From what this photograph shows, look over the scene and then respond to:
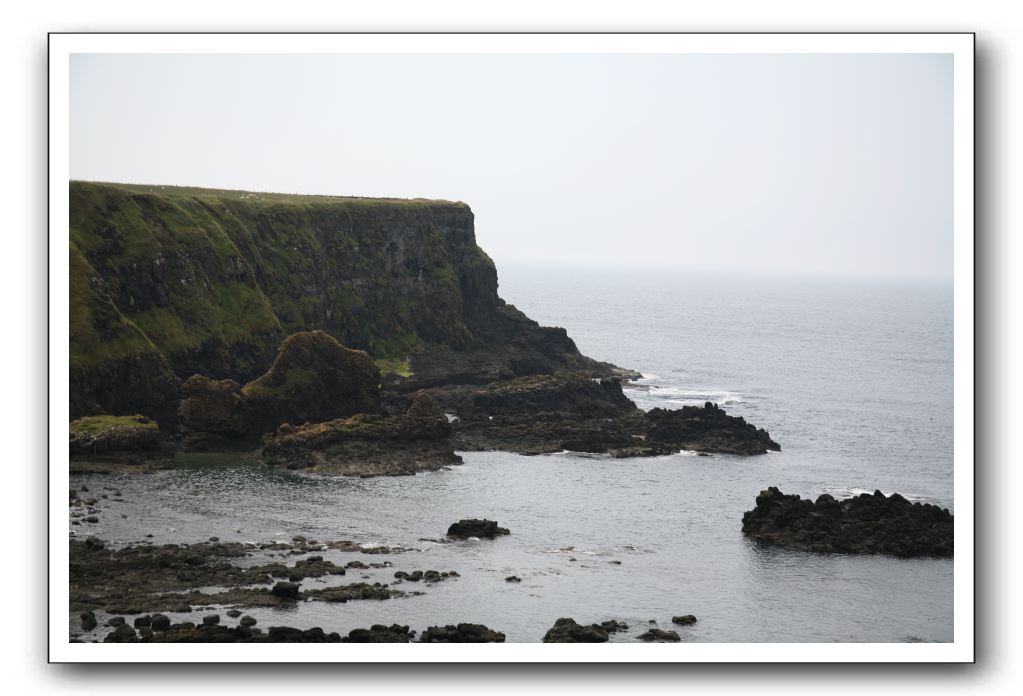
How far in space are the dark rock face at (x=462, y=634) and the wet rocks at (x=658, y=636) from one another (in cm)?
368

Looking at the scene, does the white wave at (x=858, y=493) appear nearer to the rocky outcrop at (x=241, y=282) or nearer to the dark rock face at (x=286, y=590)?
the dark rock face at (x=286, y=590)

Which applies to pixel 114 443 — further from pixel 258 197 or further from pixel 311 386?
pixel 258 197

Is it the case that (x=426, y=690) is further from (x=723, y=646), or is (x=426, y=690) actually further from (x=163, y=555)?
(x=163, y=555)

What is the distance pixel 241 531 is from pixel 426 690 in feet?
64.1

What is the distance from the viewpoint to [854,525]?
43.9 meters

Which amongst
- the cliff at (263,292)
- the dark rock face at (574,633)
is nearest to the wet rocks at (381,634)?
the dark rock face at (574,633)

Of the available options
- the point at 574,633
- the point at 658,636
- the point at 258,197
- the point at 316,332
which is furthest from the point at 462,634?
the point at 258,197

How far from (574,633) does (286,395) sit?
30476 millimetres

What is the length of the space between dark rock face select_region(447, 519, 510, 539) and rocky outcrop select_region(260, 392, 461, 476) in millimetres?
10060

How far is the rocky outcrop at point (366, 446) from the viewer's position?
52500 millimetres

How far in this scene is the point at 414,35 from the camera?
24.8 m

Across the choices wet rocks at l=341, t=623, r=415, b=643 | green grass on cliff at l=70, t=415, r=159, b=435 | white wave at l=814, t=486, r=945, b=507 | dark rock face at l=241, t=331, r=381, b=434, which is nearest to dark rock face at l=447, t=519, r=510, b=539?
wet rocks at l=341, t=623, r=415, b=643

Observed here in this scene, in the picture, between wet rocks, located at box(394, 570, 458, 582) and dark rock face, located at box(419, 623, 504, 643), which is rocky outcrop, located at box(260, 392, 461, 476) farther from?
dark rock face, located at box(419, 623, 504, 643)

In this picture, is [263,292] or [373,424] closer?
[373,424]
